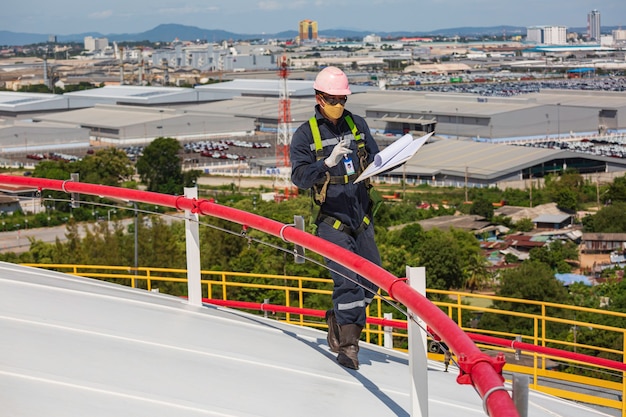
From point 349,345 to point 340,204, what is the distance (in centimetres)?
39

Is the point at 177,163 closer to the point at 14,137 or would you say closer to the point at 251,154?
the point at 251,154

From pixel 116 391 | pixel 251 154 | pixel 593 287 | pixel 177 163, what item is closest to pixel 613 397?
pixel 116 391

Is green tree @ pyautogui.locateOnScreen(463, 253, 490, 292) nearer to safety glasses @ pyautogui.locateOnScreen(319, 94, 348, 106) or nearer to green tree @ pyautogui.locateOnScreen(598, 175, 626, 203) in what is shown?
green tree @ pyautogui.locateOnScreen(598, 175, 626, 203)

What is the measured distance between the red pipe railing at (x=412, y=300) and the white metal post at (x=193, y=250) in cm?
5

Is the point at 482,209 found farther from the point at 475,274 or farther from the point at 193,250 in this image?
the point at 193,250

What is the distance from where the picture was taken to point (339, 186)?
2.79m

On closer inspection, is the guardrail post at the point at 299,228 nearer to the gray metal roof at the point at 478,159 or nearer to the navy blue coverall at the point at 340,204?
the navy blue coverall at the point at 340,204

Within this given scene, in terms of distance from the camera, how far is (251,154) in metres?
41.5

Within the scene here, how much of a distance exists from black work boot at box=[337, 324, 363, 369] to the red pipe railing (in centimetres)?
33

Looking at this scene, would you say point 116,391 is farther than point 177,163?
No

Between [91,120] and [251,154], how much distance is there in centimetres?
1205

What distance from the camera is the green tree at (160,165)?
32344 mm

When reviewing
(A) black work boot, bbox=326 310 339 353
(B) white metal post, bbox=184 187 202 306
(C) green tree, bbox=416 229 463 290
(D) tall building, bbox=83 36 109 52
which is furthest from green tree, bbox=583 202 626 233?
(D) tall building, bbox=83 36 109 52

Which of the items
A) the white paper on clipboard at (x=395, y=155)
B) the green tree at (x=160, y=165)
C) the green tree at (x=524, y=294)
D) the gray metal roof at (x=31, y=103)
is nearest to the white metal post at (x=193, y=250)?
the white paper on clipboard at (x=395, y=155)
